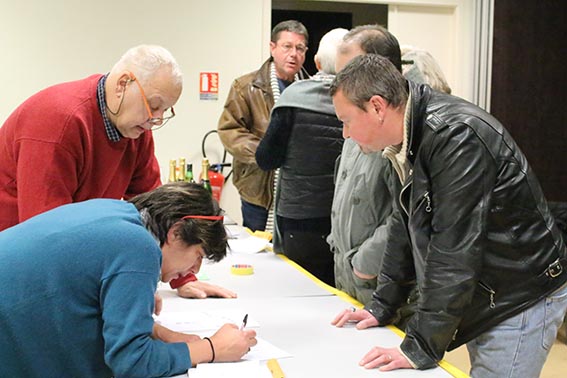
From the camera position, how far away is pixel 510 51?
5.35 m

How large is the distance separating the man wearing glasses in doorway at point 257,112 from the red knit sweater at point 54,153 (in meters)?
1.78

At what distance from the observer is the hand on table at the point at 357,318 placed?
1798 millimetres

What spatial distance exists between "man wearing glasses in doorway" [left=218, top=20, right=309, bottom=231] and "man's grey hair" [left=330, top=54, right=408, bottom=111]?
2149mm

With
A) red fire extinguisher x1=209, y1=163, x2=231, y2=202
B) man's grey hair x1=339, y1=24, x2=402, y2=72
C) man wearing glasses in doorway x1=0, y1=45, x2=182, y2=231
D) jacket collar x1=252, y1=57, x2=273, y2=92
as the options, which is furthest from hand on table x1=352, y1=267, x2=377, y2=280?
red fire extinguisher x1=209, y1=163, x2=231, y2=202

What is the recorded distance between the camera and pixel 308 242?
2727mm

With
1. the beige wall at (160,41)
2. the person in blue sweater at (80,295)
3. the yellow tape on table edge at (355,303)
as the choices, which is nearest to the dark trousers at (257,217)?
the yellow tape on table edge at (355,303)

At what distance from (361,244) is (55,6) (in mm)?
3492

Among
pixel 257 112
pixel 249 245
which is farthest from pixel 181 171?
pixel 249 245

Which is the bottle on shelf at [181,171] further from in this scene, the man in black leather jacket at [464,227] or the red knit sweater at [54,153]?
the man in black leather jacket at [464,227]

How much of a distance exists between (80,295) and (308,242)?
1.50 m

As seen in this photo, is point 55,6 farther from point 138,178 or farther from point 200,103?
point 138,178

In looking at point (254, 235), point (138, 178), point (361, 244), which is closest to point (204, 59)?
point (254, 235)

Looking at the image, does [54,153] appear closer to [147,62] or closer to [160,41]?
[147,62]

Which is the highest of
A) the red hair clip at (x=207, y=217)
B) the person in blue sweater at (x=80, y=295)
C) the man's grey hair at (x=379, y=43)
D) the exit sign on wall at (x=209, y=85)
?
the man's grey hair at (x=379, y=43)
